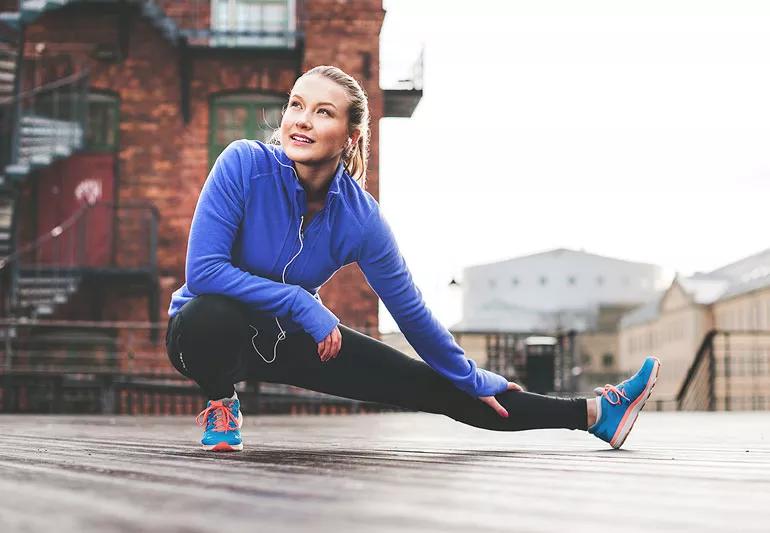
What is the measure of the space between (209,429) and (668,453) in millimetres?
1408

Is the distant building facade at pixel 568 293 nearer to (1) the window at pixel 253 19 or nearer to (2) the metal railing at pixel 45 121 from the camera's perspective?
(1) the window at pixel 253 19

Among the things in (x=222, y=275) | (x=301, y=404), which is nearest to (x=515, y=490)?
(x=222, y=275)

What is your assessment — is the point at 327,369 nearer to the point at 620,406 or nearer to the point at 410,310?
the point at 410,310

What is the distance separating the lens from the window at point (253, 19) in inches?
592

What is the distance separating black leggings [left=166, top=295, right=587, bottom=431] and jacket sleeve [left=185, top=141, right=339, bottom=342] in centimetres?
6

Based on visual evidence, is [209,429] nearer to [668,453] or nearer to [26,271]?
[668,453]

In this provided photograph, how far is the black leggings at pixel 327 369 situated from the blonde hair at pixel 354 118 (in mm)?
529

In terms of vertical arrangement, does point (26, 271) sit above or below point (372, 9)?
below

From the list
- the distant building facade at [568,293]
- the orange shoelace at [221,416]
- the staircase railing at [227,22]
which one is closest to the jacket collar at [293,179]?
the orange shoelace at [221,416]

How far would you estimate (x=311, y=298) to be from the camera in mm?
2869

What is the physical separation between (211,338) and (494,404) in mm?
1009

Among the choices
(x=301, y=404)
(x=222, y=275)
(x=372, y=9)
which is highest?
(x=372, y=9)

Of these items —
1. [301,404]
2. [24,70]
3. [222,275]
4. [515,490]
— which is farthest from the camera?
[24,70]

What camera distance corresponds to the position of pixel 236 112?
49.6 ft
